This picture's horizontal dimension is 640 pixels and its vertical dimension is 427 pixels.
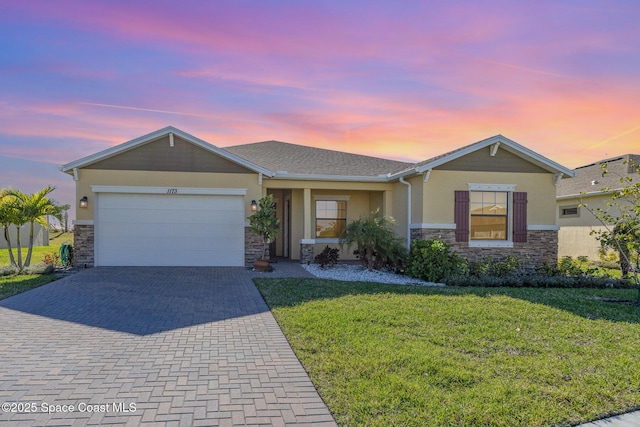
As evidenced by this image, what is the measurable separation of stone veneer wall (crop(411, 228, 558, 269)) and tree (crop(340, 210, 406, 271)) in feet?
3.11

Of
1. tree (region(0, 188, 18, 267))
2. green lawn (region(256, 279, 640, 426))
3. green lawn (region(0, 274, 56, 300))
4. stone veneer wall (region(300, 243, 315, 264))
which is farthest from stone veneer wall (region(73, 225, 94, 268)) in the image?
green lawn (region(256, 279, 640, 426))

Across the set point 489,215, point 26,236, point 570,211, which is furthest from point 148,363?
point 26,236

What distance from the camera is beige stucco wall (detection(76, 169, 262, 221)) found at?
12.1m

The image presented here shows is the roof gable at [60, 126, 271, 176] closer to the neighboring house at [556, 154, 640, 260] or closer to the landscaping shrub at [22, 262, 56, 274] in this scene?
the landscaping shrub at [22, 262, 56, 274]

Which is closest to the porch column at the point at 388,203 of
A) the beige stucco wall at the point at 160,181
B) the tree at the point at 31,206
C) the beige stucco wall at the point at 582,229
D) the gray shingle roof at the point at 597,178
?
the beige stucco wall at the point at 160,181

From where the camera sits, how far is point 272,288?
9086 mm

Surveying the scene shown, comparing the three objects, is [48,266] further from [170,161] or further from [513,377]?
[513,377]

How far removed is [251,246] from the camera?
502 inches

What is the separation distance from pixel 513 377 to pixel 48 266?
1206 centimetres

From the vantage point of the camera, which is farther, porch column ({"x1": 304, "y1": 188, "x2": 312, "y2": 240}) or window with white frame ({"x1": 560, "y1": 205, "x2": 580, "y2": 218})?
window with white frame ({"x1": 560, "y1": 205, "x2": 580, "y2": 218})

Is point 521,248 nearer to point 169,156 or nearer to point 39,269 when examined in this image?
point 169,156

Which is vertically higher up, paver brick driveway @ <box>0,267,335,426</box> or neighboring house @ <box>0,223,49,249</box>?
neighboring house @ <box>0,223,49,249</box>

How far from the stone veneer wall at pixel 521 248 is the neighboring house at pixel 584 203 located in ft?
16.7

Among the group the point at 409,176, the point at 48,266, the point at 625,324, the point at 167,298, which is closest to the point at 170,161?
the point at 48,266
